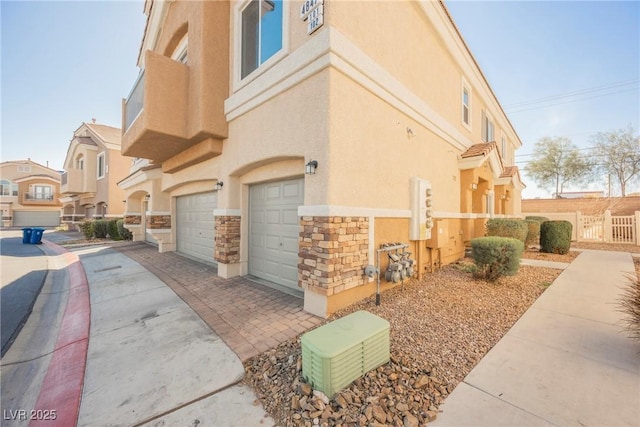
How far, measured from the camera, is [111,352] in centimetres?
346

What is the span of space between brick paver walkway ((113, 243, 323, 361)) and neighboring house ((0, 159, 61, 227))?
45588mm

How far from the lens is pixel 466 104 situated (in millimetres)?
10023

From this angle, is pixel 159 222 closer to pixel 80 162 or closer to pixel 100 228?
pixel 100 228

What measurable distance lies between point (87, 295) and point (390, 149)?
7.73 metres

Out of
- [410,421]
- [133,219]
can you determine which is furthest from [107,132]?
[410,421]

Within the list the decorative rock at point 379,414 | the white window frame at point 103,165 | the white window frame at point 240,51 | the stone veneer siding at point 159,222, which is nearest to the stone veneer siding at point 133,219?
the stone veneer siding at point 159,222

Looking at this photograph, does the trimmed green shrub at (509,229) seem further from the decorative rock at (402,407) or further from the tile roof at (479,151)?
the decorative rock at (402,407)

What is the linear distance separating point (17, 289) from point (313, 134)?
8.81m

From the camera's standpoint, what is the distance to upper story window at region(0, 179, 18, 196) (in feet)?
115

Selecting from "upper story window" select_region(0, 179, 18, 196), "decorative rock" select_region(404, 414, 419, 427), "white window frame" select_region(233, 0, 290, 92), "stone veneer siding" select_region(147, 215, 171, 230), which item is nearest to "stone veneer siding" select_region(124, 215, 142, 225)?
"stone veneer siding" select_region(147, 215, 171, 230)

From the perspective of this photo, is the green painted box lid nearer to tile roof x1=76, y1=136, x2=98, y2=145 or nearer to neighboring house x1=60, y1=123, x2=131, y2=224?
neighboring house x1=60, y1=123, x2=131, y2=224

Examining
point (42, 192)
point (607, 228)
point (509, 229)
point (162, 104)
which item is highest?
point (42, 192)

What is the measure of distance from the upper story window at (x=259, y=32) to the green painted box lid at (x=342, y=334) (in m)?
5.68

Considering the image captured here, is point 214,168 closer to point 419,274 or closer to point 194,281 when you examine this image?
point 194,281
